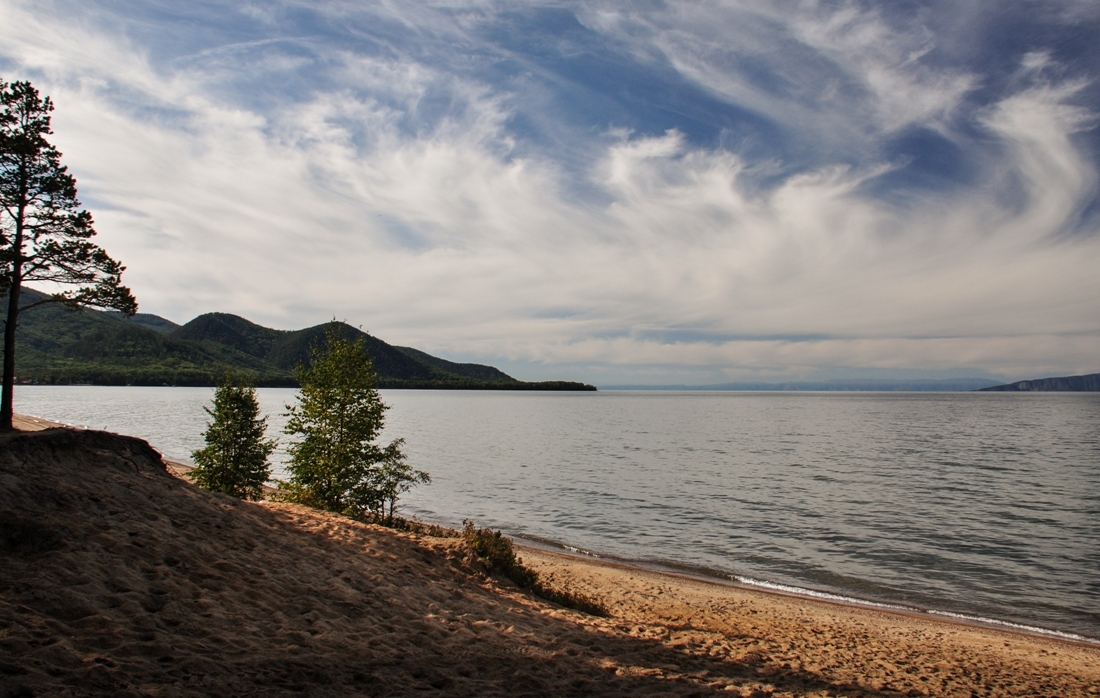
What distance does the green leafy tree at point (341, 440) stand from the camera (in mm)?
25641

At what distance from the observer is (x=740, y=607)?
19.2 m

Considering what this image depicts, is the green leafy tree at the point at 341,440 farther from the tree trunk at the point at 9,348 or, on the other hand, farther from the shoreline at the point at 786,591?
the tree trunk at the point at 9,348

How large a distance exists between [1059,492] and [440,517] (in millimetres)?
44825

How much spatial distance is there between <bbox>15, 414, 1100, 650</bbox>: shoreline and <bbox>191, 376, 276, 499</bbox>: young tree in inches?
68.0

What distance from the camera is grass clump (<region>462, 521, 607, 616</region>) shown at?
1617cm

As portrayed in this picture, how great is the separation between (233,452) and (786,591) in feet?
80.1

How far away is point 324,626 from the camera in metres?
10.2

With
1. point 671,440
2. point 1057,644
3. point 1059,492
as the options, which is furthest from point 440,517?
point 671,440

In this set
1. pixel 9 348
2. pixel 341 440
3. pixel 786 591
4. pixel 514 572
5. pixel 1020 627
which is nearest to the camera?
pixel 514 572

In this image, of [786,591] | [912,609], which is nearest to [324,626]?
[786,591]

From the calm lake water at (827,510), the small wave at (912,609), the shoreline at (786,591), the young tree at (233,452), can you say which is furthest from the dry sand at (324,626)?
the young tree at (233,452)

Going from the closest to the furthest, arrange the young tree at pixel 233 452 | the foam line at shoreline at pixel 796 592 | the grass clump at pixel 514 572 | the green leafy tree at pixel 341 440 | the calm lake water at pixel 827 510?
the grass clump at pixel 514 572
the foam line at shoreline at pixel 796 592
the calm lake water at pixel 827 510
the young tree at pixel 233 452
the green leafy tree at pixel 341 440

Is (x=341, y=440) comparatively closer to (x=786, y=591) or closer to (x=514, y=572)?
(x=514, y=572)

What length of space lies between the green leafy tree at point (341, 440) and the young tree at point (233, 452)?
1.44 meters
